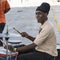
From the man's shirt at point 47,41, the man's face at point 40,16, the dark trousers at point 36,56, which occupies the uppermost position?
the man's face at point 40,16

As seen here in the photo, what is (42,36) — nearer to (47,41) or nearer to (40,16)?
(47,41)

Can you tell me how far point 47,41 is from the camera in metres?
5.38

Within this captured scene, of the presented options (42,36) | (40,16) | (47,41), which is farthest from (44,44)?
(40,16)

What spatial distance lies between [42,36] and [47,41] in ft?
0.53

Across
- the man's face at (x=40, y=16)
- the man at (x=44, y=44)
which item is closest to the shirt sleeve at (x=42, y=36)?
the man at (x=44, y=44)

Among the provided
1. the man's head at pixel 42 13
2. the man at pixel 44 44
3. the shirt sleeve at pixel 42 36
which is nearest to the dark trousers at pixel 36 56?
the man at pixel 44 44

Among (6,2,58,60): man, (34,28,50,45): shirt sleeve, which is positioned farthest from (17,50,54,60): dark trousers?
(34,28,50,45): shirt sleeve

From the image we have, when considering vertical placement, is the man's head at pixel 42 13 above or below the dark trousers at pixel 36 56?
above

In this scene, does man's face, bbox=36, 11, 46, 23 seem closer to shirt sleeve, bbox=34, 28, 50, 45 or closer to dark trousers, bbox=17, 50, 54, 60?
A: shirt sleeve, bbox=34, 28, 50, 45

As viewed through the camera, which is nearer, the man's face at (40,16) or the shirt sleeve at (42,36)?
the shirt sleeve at (42,36)

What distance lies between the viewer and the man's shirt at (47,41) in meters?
5.29

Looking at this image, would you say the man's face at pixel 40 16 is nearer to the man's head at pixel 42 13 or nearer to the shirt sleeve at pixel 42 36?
the man's head at pixel 42 13

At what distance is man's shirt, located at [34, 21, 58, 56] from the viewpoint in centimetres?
529

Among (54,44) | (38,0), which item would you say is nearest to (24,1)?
(38,0)
